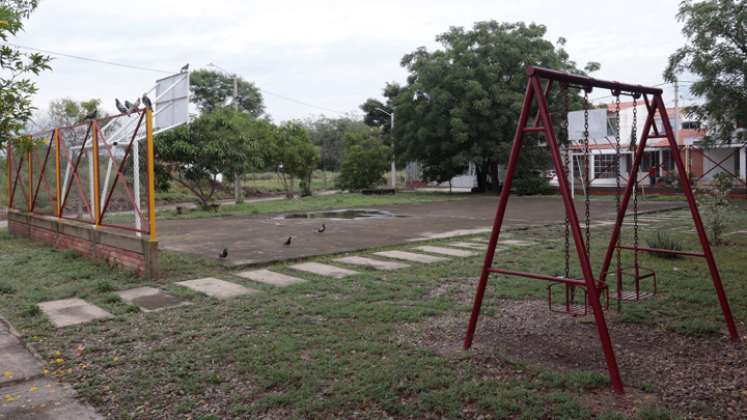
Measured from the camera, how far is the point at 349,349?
4.36 metres

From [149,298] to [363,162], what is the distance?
22.6 m

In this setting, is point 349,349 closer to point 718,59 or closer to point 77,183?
point 77,183

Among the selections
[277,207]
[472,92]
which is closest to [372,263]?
[277,207]

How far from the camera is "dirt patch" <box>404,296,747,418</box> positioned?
11.0ft

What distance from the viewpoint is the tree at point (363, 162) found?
2852 centimetres

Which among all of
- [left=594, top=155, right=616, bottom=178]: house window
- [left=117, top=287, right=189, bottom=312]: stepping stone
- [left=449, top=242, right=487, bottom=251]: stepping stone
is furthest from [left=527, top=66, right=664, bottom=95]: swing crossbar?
[left=594, top=155, right=616, bottom=178]: house window

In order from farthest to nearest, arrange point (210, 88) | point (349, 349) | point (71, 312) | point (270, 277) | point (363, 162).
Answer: point (210, 88) → point (363, 162) → point (270, 277) → point (71, 312) → point (349, 349)

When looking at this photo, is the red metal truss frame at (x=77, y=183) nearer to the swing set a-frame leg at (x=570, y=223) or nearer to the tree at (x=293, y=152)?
the swing set a-frame leg at (x=570, y=223)

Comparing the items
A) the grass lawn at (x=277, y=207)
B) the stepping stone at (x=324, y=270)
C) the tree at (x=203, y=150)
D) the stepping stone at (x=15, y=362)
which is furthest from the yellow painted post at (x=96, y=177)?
the tree at (x=203, y=150)

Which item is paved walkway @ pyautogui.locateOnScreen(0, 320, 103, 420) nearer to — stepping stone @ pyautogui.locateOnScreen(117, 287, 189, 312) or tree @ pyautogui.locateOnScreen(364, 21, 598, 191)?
stepping stone @ pyautogui.locateOnScreen(117, 287, 189, 312)

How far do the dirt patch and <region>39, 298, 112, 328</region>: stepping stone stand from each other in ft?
10.3

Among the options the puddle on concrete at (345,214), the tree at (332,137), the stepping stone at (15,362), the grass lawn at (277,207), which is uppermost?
the tree at (332,137)

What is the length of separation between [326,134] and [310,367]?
4421 cm

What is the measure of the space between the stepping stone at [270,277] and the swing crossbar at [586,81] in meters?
3.97
